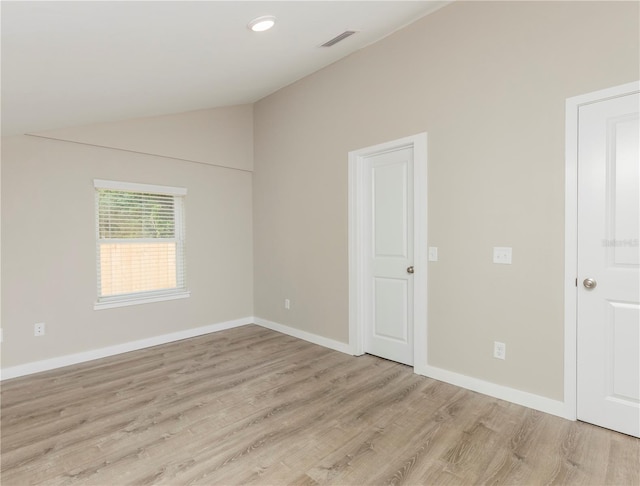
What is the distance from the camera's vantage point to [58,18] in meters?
1.53

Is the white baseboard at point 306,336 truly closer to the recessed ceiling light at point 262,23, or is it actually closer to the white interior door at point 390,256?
the white interior door at point 390,256

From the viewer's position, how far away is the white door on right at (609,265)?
2.22m

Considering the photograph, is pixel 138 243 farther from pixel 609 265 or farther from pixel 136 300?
pixel 609 265

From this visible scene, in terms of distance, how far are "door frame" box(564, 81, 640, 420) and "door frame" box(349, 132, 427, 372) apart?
1.07 meters

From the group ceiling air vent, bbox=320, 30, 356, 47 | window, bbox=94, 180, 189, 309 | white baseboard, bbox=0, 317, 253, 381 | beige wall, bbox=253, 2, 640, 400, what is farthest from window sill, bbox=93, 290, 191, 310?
ceiling air vent, bbox=320, 30, 356, 47


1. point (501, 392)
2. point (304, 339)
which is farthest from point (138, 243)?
point (501, 392)

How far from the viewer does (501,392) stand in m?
2.75

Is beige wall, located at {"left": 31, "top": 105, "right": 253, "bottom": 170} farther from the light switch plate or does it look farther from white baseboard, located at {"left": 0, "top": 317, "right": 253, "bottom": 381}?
the light switch plate

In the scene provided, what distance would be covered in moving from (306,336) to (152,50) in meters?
3.32

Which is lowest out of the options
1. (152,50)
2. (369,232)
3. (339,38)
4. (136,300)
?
(136,300)

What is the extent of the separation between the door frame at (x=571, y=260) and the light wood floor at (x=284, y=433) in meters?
0.26

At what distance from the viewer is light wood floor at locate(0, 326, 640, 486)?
1926 mm

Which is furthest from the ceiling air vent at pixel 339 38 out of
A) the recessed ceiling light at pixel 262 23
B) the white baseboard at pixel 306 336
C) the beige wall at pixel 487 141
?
the white baseboard at pixel 306 336

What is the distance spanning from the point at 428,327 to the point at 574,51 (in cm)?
235
